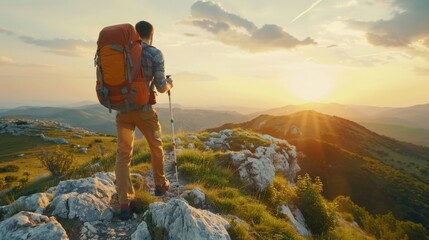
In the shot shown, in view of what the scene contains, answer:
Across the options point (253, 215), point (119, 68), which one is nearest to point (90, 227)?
point (119, 68)

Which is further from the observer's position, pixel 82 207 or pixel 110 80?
pixel 82 207

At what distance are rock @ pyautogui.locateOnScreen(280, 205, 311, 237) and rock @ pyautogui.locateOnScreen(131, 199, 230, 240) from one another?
17.0ft

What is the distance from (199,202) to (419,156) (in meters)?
191

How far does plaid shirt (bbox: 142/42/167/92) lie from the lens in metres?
7.40

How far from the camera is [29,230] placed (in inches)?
241

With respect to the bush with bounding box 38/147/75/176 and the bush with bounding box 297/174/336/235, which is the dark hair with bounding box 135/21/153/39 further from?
the bush with bounding box 38/147/75/176

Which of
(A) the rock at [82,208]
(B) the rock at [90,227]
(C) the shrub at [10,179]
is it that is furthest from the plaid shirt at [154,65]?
(C) the shrub at [10,179]

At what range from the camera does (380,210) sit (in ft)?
274

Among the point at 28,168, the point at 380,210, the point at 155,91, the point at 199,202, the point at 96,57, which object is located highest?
the point at 96,57

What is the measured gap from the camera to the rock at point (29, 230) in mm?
5979

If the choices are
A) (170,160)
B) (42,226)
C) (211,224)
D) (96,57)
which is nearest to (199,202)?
(211,224)

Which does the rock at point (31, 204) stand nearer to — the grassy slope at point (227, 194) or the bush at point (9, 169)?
the grassy slope at point (227, 194)

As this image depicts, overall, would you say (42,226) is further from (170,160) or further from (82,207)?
(170,160)

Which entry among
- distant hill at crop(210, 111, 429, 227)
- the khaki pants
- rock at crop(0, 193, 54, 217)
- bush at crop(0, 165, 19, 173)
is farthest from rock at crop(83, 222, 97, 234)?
distant hill at crop(210, 111, 429, 227)
